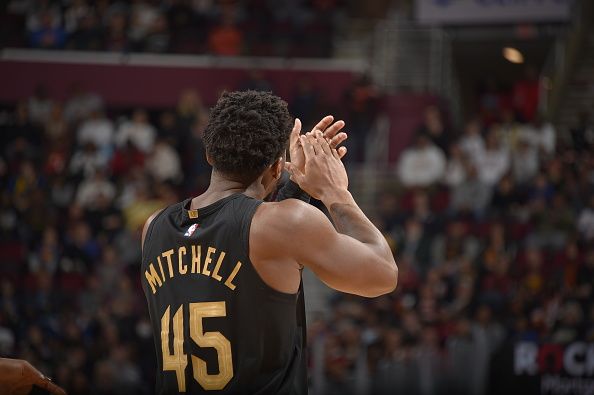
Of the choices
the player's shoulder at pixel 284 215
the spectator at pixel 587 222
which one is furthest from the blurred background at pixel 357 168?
the player's shoulder at pixel 284 215

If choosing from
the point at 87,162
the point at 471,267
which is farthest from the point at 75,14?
the point at 471,267

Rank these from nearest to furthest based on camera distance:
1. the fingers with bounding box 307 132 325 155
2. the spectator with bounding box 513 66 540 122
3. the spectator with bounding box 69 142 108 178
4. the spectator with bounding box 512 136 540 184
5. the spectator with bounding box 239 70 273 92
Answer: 1. the fingers with bounding box 307 132 325 155
2. the spectator with bounding box 512 136 540 184
3. the spectator with bounding box 69 142 108 178
4. the spectator with bounding box 239 70 273 92
5. the spectator with bounding box 513 66 540 122

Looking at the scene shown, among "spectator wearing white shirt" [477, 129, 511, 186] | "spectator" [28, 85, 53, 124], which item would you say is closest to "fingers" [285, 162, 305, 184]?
"spectator wearing white shirt" [477, 129, 511, 186]

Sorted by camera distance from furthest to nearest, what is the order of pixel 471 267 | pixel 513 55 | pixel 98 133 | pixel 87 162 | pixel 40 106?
pixel 513 55, pixel 40 106, pixel 98 133, pixel 87 162, pixel 471 267

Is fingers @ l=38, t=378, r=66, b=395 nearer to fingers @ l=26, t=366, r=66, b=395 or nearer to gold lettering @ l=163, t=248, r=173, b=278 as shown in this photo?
fingers @ l=26, t=366, r=66, b=395

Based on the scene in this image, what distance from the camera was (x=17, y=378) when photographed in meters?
3.43

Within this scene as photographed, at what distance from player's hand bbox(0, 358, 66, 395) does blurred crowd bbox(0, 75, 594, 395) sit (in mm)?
8361

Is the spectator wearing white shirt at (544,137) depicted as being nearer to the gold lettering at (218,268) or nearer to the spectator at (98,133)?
the spectator at (98,133)

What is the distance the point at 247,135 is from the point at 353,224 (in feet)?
1.53

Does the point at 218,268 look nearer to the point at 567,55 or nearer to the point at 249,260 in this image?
the point at 249,260

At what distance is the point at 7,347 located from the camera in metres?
12.7

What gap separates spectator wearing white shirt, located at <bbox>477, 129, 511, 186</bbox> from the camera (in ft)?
48.3

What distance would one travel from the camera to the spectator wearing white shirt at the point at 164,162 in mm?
15678

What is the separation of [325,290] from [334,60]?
18.2 ft
